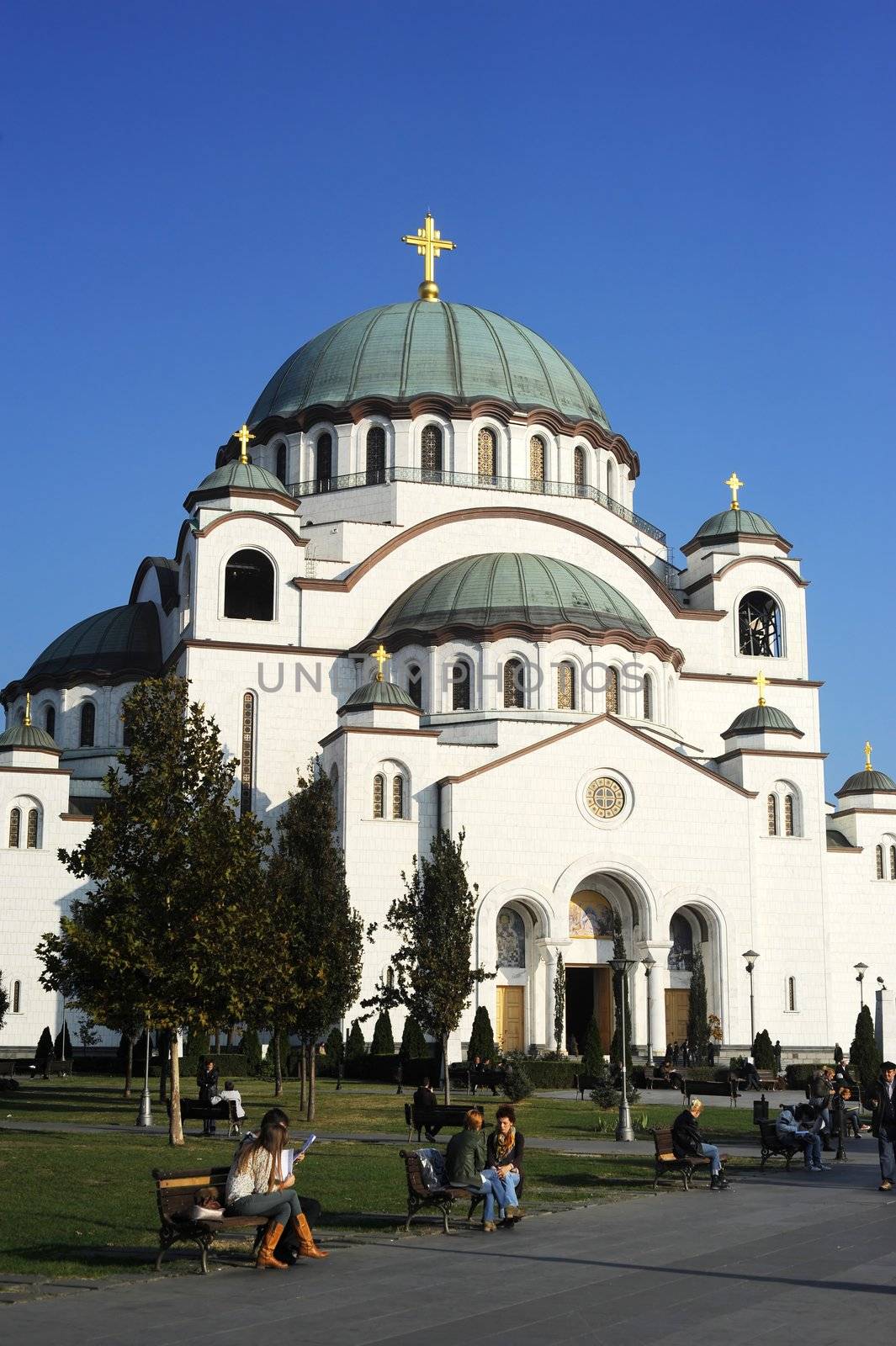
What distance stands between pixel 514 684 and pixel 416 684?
273 centimetres

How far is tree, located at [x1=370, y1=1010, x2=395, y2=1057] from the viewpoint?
38.0 m

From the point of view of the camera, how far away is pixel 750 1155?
20.3 meters

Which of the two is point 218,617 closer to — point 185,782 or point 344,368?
point 344,368

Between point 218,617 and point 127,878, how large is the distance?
2310 cm

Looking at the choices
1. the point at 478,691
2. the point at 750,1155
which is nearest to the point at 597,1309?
the point at 750,1155

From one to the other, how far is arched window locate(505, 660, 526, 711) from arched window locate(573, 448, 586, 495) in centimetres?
993

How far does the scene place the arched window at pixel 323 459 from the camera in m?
50.5

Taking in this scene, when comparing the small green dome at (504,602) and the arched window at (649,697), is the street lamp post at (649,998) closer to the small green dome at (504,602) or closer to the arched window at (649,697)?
the arched window at (649,697)

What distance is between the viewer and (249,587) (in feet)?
154

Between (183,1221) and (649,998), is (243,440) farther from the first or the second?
(183,1221)

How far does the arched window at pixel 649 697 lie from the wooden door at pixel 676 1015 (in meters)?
7.90

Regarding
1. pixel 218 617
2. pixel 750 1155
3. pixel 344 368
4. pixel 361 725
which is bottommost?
pixel 750 1155

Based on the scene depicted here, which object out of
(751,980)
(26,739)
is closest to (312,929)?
(751,980)

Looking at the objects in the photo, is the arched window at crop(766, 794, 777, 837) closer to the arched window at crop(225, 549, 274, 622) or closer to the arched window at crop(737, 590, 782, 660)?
the arched window at crop(737, 590, 782, 660)
